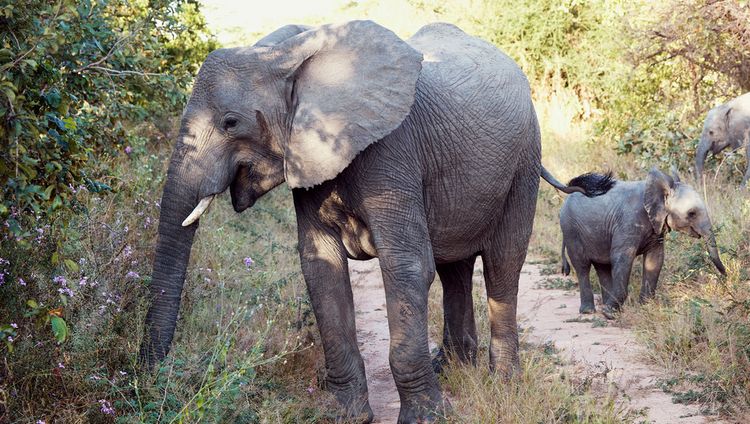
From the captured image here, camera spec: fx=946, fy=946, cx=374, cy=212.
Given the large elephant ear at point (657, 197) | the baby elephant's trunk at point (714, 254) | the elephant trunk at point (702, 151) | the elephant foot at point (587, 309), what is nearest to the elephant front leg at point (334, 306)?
the baby elephant's trunk at point (714, 254)

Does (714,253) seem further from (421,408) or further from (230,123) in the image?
(230,123)

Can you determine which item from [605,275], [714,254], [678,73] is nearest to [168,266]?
[714,254]

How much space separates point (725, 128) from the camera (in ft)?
40.8

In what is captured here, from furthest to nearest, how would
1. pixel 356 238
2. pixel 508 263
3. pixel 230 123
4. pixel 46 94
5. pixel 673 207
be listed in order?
pixel 673 207, pixel 508 263, pixel 356 238, pixel 230 123, pixel 46 94

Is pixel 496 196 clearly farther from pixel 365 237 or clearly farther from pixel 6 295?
pixel 6 295

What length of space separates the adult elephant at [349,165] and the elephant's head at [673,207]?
2959 millimetres

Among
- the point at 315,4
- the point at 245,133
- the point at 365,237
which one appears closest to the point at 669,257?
the point at 365,237

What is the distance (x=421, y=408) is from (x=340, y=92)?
1807 mm

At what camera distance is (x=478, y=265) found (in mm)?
11828

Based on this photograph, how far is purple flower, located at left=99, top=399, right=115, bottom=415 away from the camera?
13.7 feet

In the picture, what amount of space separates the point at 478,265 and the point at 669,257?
2.93 metres

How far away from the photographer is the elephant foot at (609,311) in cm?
844

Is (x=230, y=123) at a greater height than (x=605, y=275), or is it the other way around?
(x=230, y=123)

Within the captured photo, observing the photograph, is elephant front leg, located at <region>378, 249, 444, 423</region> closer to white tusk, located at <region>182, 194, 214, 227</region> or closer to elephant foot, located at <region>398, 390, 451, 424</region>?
elephant foot, located at <region>398, 390, 451, 424</region>
